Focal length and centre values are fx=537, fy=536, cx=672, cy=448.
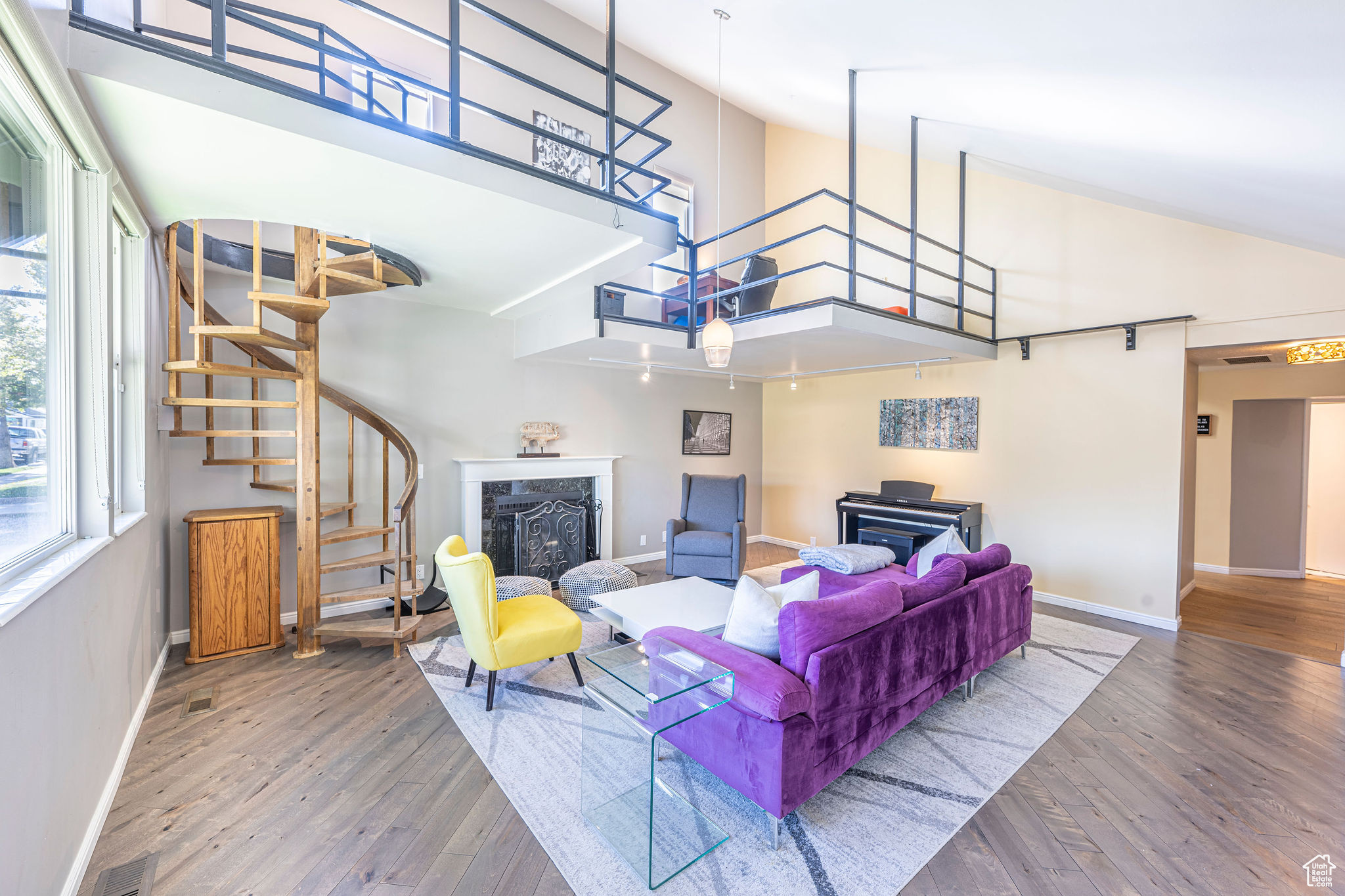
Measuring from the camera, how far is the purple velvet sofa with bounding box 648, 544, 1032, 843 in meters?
1.93

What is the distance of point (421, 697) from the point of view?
3018 mm

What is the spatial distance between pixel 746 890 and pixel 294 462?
356cm

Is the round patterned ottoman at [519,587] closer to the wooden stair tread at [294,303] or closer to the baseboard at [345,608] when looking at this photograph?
the baseboard at [345,608]

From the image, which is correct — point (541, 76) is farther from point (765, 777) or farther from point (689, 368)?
point (765, 777)

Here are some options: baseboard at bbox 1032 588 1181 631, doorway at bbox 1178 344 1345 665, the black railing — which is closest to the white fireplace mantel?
the black railing

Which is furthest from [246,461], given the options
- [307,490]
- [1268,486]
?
[1268,486]

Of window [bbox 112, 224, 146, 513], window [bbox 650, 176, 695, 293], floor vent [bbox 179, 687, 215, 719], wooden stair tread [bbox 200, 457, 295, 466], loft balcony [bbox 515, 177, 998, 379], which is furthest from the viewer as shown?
window [bbox 650, 176, 695, 293]

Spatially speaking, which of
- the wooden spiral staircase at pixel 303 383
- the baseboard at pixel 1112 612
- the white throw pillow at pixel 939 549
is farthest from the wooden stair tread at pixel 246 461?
the baseboard at pixel 1112 612

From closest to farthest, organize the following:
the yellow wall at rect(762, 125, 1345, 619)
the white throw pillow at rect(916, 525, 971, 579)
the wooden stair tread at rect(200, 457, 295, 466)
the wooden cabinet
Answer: the wooden cabinet, the wooden stair tread at rect(200, 457, 295, 466), the white throw pillow at rect(916, 525, 971, 579), the yellow wall at rect(762, 125, 1345, 619)

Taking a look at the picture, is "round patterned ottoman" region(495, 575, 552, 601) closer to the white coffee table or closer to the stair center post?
the white coffee table

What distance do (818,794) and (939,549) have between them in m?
1.98

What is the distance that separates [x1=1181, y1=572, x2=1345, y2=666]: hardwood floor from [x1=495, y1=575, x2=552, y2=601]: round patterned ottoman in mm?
5074

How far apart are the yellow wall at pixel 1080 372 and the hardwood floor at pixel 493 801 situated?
1.53m

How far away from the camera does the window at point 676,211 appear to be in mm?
6012
